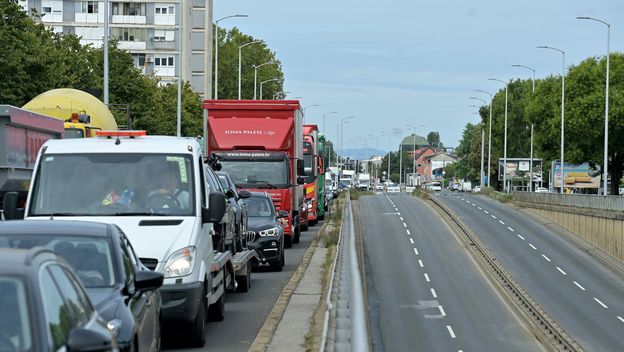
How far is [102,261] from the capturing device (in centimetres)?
982

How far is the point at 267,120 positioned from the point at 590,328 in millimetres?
18785

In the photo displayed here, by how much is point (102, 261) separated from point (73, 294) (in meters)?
2.78

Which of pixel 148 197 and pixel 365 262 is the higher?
pixel 148 197

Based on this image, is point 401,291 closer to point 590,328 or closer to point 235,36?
point 590,328

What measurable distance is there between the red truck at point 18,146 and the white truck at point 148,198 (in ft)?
18.2

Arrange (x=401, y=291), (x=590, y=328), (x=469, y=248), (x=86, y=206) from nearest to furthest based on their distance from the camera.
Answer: (x=86, y=206) < (x=590, y=328) < (x=401, y=291) < (x=469, y=248)

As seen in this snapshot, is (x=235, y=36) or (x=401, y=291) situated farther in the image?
(x=235, y=36)

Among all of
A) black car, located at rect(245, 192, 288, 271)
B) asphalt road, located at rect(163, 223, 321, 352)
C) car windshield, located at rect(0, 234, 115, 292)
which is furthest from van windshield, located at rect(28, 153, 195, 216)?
black car, located at rect(245, 192, 288, 271)

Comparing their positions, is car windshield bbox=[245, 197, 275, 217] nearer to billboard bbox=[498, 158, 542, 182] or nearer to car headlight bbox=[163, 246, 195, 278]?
car headlight bbox=[163, 246, 195, 278]

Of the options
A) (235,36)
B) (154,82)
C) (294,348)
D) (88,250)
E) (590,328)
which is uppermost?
(235,36)

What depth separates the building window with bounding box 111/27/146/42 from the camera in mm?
111562

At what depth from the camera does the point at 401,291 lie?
52688mm

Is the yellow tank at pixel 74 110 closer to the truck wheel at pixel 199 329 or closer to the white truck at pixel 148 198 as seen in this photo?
the white truck at pixel 148 198

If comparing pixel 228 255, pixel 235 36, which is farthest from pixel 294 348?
pixel 235 36
